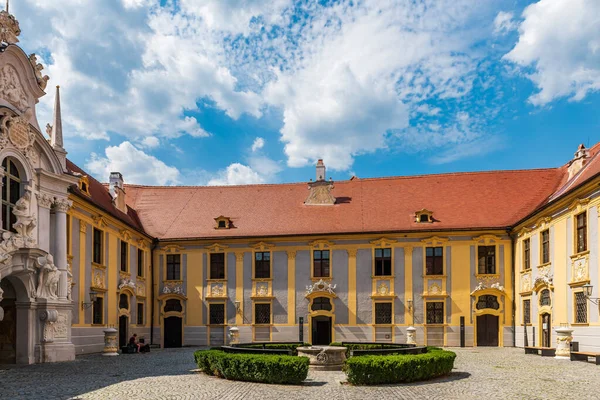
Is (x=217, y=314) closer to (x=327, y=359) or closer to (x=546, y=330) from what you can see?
(x=327, y=359)

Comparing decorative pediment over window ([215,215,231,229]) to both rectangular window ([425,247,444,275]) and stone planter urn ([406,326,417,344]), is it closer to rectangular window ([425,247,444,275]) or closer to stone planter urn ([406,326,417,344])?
rectangular window ([425,247,444,275])

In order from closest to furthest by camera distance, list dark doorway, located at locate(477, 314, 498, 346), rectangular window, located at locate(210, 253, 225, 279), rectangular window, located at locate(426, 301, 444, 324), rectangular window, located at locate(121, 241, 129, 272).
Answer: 1. rectangular window, located at locate(121, 241, 129, 272)
2. dark doorway, located at locate(477, 314, 498, 346)
3. rectangular window, located at locate(426, 301, 444, 324)
4. rectangular window, located at locate(210, 253, 225, 279)

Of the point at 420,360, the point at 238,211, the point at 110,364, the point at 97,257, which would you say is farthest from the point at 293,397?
the point at 238,211

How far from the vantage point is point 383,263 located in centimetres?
3125

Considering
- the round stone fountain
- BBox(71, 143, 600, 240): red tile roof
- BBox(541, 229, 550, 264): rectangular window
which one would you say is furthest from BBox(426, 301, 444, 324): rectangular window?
the round stone fountain

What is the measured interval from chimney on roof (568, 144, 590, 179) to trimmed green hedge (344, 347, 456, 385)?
16.5 m

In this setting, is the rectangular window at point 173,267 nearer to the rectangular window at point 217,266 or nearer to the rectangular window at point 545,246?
the rectangular window at point 217,266

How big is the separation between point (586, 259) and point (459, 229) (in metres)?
9.41

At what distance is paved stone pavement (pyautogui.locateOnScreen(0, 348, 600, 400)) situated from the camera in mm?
13070

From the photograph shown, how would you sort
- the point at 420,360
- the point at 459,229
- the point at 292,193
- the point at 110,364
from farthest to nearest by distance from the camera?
the point at 292,193 < the point at 459,229 < the point at 110,364 < the point at 420,360

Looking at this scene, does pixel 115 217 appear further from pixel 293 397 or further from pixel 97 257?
pixel 293 397

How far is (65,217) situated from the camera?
21.9 meters

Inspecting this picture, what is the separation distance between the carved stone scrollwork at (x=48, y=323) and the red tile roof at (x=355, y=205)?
9667 millimetres

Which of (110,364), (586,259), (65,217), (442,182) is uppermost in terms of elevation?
(442,182)
